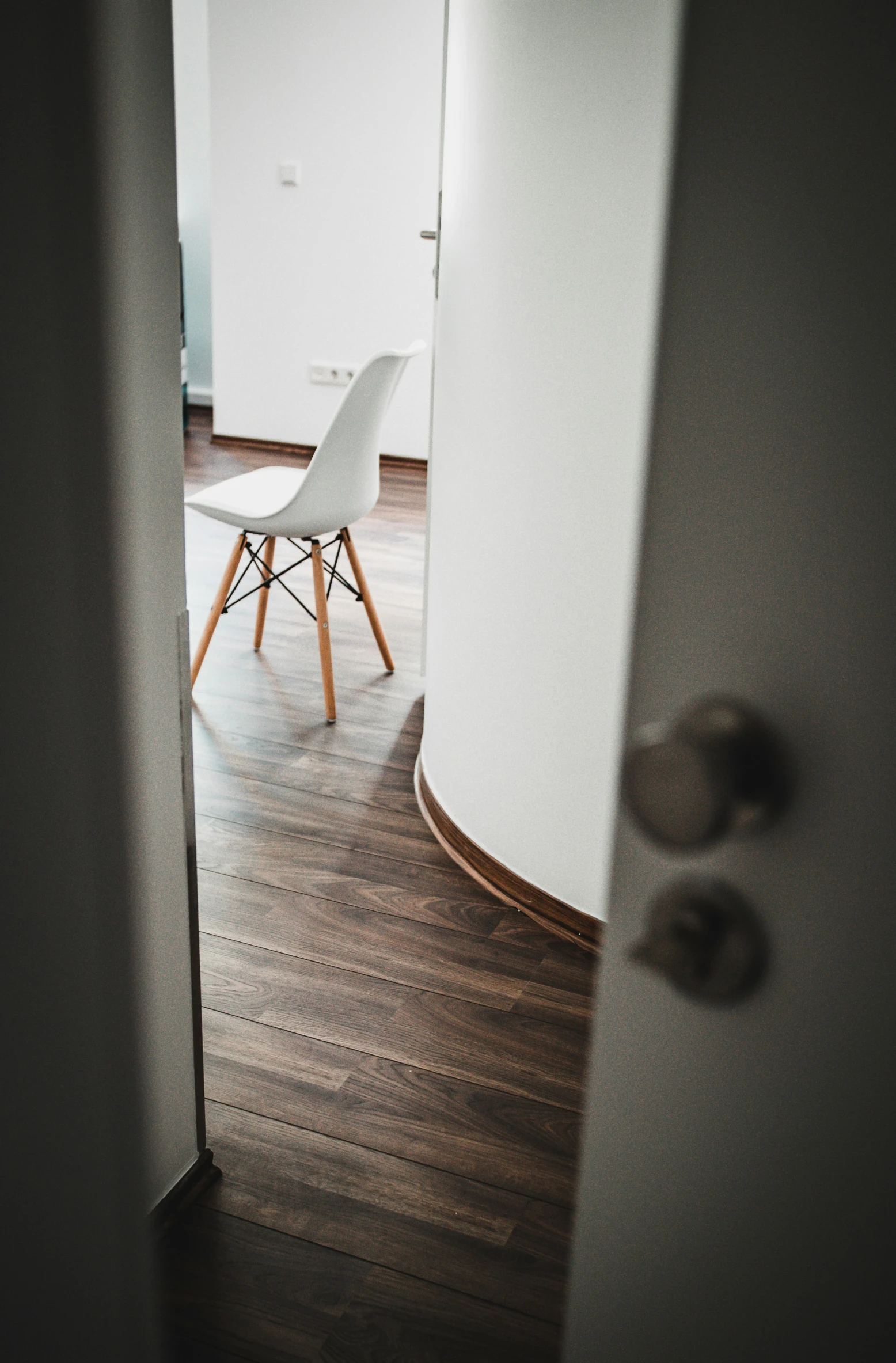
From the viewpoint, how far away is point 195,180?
562 centimetres

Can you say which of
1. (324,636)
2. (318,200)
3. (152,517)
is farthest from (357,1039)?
(318,200)

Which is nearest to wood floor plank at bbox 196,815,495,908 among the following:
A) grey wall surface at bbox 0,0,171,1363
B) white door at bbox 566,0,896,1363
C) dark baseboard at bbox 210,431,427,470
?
grey wall surface at bbox 0,0,171,1363

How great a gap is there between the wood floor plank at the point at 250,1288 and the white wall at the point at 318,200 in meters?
4.28

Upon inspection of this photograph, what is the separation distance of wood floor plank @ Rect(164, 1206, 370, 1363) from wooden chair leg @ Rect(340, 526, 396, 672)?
5.30 ft

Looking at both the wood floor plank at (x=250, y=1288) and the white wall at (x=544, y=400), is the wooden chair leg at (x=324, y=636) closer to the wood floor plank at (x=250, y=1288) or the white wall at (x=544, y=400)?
the white wall at (x=544, y=400)

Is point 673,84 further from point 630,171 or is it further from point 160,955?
point 630,171

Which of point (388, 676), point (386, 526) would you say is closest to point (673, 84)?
point (388, 676)

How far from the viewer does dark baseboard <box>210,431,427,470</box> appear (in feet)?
17.0

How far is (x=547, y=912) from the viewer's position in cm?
176

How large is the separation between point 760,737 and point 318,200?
512 centimetres

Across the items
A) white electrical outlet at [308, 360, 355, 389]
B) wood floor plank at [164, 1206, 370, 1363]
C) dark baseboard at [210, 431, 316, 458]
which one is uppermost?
white electrical outlet at [308, 360, 355, 389]

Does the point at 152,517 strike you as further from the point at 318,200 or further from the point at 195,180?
the point at 195,180

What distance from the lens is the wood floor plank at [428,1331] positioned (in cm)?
103

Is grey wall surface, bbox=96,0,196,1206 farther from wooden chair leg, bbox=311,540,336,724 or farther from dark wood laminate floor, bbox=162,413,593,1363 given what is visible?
wooden chair leg, bbox=311,540,336,724
